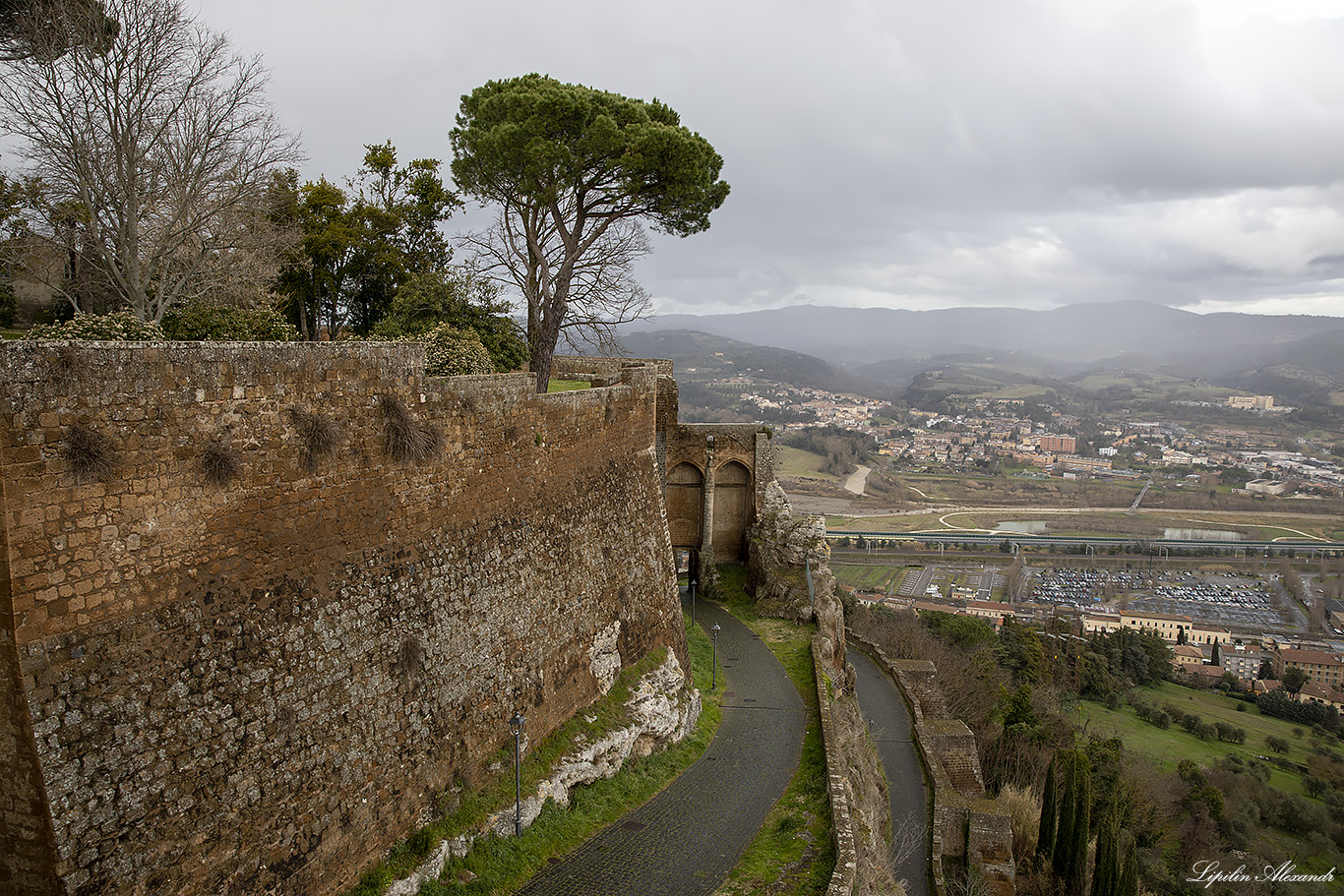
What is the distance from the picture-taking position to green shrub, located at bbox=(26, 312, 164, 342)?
23.7ft

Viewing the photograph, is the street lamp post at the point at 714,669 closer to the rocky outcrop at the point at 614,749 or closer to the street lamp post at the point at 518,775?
the rocky outcrop at the point at 614,749

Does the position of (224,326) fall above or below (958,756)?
above

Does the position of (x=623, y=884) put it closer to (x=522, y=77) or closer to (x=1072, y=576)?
(x=522, y=77)

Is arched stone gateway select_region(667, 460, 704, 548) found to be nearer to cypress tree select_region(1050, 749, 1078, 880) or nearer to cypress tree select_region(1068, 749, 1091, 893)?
cypress tree select_region(1050, 749, 1078, 880)

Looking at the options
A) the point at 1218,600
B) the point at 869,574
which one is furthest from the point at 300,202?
the point at 1218,600

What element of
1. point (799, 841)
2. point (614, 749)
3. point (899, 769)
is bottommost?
point (899, 769)

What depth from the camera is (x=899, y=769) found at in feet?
66.0

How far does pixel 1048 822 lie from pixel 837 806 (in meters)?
14.0

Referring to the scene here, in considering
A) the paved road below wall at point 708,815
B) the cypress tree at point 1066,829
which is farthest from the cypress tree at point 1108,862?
the paved road below wall at point 708,815

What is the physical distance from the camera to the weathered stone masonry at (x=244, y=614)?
17.3 feet

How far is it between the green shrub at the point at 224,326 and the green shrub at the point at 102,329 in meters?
2.66

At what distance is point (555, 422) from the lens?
12.0 m

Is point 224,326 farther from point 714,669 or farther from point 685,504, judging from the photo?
point 685,504

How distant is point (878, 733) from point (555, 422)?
1516 cm
